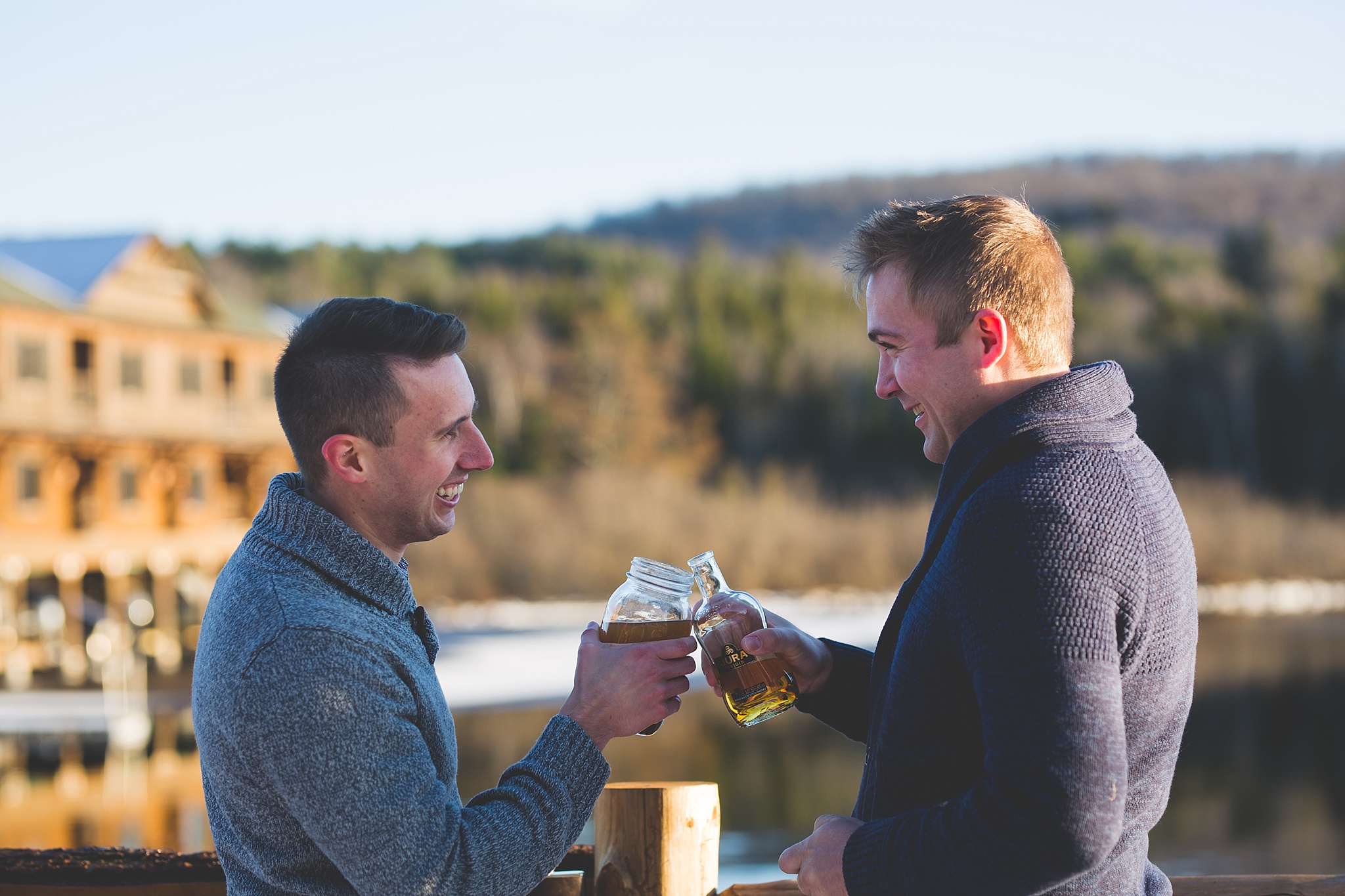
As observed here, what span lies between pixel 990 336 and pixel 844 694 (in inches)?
34.5

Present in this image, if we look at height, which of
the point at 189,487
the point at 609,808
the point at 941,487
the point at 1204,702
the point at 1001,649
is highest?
the point at 941,487

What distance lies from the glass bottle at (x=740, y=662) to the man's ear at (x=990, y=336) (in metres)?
0.71

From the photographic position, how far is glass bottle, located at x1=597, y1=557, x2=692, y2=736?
245cm

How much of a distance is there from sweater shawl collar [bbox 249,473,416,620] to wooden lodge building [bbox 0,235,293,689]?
23719 mm

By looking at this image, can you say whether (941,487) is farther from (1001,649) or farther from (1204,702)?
(1204,702)

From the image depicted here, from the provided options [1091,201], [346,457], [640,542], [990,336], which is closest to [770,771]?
[346,457]

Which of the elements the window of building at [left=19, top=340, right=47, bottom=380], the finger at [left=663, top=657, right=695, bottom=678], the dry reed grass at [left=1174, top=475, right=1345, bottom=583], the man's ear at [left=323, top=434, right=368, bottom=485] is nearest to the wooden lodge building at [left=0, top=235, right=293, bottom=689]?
the window of building at [left=19, top=340, right=47, bottom=380]

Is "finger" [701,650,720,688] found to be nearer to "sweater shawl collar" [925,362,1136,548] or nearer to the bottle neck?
the bottle neck

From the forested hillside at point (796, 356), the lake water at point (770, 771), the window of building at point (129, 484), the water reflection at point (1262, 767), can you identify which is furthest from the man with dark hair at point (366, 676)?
the forested hillside at point (796, 356)

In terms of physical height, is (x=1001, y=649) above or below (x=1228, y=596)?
above

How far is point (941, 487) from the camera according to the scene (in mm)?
2100

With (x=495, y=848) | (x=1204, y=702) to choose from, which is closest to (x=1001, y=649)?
(x=495, y=848)

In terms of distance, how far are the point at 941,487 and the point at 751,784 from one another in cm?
1496

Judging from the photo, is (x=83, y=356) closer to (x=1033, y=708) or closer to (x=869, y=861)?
(x=869, y=861)
